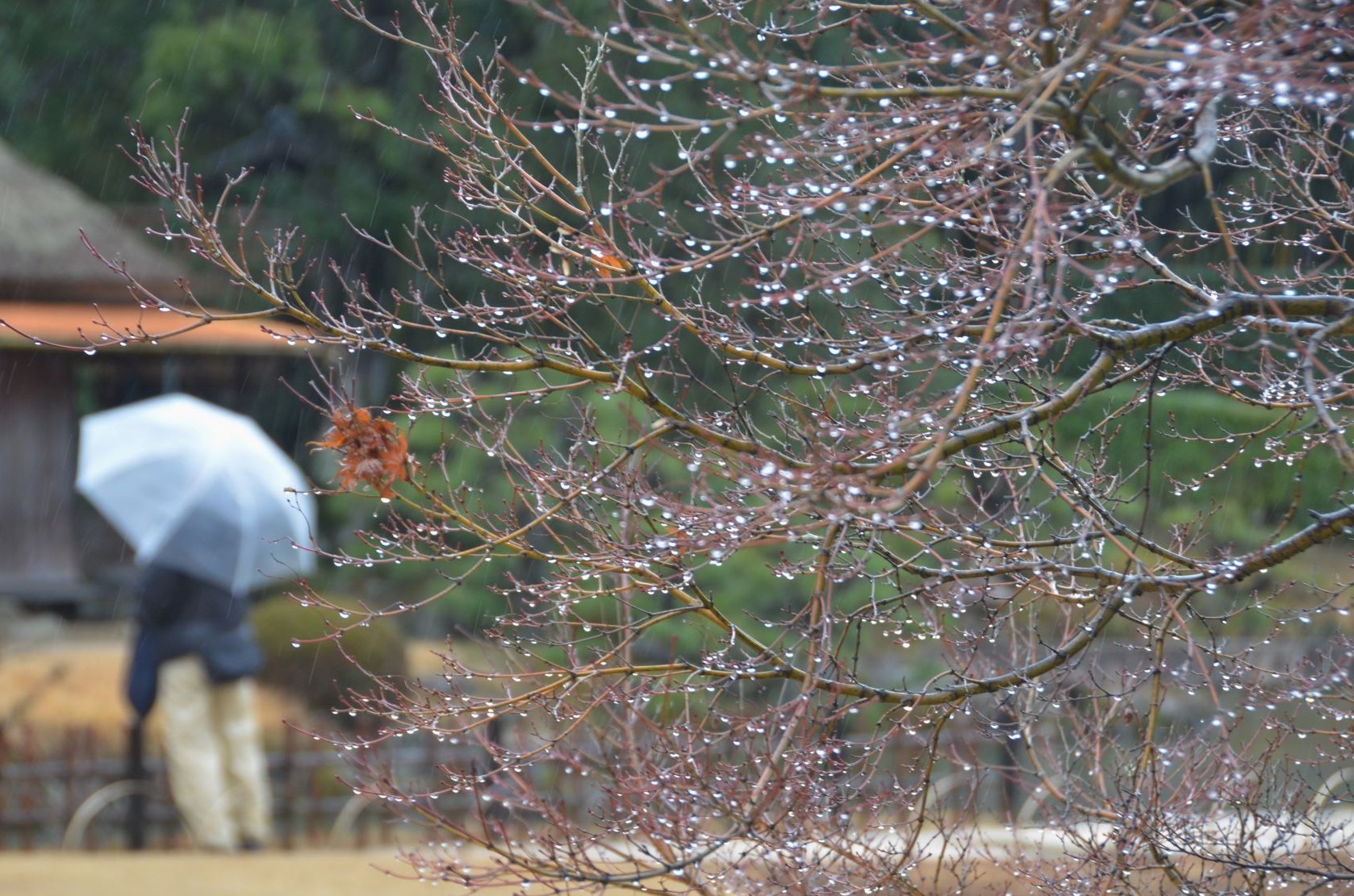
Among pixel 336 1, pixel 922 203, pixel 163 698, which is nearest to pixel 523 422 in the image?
pixel 163 698

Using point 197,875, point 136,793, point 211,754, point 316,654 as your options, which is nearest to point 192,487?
point 211,754

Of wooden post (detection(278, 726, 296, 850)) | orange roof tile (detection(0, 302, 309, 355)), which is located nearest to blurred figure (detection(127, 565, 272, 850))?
wooden post (detection(278, 726, 296, 850))

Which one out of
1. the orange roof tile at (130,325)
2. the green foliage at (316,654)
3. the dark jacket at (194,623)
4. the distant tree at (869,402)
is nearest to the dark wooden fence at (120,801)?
the dark jacket at (194,623)

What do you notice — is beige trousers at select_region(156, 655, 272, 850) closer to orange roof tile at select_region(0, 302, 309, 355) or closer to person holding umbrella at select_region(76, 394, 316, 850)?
person holding umbrella at select_region(76, 394, 316, 850)

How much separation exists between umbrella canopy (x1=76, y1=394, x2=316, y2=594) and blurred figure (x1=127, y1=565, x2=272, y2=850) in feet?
0.56

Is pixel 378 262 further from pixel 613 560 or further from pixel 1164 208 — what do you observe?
pixel 613 560

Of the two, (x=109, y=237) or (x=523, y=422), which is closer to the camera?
(x=523, y=422)

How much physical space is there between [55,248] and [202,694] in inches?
359

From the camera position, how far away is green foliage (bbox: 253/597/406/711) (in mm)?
9977

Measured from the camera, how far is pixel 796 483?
1.95 m

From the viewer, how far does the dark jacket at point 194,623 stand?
695 centimetres

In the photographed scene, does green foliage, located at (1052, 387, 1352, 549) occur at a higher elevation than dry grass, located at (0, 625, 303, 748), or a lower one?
higher

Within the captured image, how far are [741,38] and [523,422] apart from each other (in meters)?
3.85

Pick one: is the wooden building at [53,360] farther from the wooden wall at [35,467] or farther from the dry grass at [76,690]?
the dry grass at [76,690]
